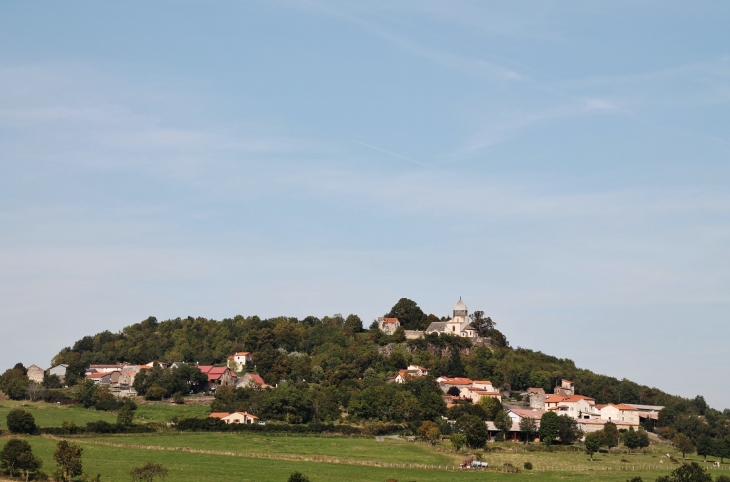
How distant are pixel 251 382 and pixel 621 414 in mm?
49472

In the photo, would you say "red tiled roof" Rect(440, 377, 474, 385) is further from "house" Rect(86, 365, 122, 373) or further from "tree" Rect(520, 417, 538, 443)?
"house" Rect(86, 365, 122, 373)

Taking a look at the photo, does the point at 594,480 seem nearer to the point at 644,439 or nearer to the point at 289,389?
the point at 644,439

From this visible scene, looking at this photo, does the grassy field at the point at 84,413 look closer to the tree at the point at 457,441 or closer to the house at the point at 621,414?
the tree at the point at 457,441

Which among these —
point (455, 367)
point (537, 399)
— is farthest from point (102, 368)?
point (537, 399)

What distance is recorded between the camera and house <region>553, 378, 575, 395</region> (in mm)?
135125

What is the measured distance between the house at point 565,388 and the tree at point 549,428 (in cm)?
3516

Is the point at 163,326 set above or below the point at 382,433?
above

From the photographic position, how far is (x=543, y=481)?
70.9 metres

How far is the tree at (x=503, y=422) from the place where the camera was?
334 feet

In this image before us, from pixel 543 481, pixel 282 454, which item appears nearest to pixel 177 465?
pixel 282 454

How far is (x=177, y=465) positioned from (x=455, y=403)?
170ft

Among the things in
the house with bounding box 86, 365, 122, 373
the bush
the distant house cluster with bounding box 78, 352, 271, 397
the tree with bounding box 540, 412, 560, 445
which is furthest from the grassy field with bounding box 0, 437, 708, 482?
the house with bounding box 86, 365, 122, 373

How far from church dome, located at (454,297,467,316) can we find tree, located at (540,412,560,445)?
61.0m

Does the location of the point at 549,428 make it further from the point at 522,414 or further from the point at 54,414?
the point at 54,414
